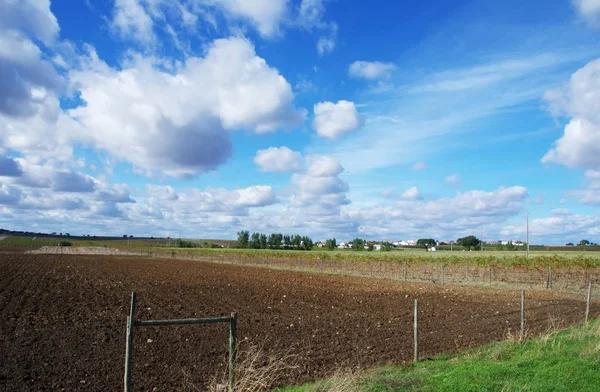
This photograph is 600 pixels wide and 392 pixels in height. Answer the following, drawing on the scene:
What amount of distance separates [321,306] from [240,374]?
12884 millimetres

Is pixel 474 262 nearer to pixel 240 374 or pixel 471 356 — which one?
pixel 471 356

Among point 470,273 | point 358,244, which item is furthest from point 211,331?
point 358,244

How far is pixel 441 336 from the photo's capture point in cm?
1369

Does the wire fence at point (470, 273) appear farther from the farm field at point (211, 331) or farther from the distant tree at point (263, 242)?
the distant tree at point (263, 242)

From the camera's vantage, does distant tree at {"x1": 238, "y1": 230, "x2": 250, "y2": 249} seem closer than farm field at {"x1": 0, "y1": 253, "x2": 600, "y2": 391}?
No

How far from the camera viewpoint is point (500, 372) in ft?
26.7

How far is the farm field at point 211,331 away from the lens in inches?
365

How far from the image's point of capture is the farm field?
927 cm

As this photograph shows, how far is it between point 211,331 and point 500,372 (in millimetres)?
8707

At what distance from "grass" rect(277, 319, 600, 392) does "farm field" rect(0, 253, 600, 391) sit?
1.27 meters

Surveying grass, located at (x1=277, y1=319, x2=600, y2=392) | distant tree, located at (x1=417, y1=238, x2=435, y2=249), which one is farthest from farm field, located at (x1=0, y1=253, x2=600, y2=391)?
distant tree, located at (x1=417, y1=238, x2=435, y2=249)

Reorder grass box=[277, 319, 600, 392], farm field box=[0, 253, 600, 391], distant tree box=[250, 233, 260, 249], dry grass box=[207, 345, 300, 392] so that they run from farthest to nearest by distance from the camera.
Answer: distant tree box=[250, 233, 260, 249] → farm field box=[0, 253, 600, 391] → grass box=[277, 319, 600, 392] → dry grass box=[207, 345, 300, 392]

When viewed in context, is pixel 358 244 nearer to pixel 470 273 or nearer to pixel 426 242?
pixel 426 242

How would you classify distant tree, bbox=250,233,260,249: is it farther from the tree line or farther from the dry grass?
the dry grass
